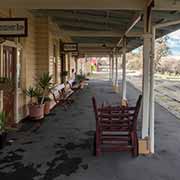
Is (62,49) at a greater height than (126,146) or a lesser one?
greater

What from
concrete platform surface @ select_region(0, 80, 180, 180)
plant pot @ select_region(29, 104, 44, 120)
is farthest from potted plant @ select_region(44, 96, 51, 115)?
concrete platform surface @ select_region(0, 80, 180, 180)

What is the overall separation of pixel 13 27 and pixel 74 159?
100.0 inches

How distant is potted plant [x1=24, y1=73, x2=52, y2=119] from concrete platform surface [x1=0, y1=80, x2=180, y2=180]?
99 cm

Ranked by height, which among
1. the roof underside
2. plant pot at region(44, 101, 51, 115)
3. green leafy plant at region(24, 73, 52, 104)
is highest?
the roof underside

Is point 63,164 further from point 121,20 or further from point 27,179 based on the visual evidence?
point 121,20

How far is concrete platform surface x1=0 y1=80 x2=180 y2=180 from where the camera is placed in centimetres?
411

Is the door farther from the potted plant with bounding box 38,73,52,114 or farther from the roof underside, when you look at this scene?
the roof underside

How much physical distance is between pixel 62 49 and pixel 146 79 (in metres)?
7.67

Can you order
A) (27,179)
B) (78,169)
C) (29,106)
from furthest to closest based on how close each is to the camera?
(29,106), (78,169), (27,179)

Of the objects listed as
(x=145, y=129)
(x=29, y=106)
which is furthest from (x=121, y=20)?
(x=145, y=129)

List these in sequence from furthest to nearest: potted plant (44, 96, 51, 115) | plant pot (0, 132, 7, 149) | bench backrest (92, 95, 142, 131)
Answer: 1. potted plant (44, 96, 51, 115)
2. plant pot (0, 132, 7, 149)
3. bench backrest (92, 95, 142, 131)

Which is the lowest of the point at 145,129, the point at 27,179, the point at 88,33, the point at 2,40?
the point at 27,179

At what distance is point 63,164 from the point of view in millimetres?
4527

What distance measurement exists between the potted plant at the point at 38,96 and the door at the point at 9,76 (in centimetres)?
101
